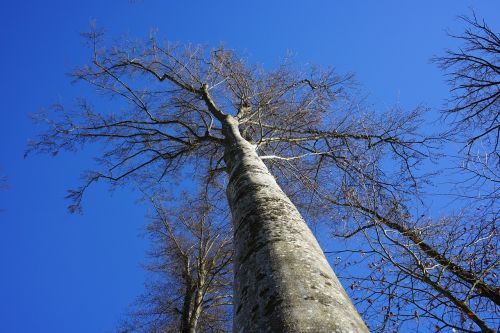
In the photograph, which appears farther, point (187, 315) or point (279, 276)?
point (187, 315)

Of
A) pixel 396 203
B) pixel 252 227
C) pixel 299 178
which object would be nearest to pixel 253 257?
pixel 252 227

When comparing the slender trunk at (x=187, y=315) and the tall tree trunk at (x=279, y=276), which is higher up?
the slender trunk at (x=187, y=315)

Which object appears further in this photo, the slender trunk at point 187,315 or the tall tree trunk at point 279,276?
the slender trunk at point 187,315

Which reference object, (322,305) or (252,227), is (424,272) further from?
(322,305)

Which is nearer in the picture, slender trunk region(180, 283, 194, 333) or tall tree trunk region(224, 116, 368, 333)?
tall tree trunk region(224, 116, 368, 333)

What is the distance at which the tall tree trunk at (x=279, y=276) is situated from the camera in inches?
51.2

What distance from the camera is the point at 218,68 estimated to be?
730cm

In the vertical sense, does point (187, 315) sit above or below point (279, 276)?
above

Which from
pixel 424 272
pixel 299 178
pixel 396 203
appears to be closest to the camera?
pixel 424 272

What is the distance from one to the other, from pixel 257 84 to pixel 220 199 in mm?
2525

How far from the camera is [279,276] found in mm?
1571

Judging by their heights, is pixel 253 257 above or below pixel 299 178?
below

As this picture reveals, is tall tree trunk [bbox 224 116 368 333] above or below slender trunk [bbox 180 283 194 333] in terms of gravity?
below

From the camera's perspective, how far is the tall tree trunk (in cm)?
130
